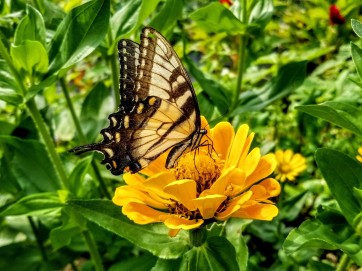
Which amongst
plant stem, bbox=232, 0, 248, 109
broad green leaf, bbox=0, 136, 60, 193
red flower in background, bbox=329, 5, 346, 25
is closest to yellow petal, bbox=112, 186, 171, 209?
broad green leaf, bbox=0, 136, 60, 193

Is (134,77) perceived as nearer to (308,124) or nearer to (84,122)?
(84,122)

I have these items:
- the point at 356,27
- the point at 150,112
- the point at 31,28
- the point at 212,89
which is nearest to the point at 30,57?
the point at 31,28

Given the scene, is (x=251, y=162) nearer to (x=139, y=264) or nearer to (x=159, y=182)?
(x=159, y=182)

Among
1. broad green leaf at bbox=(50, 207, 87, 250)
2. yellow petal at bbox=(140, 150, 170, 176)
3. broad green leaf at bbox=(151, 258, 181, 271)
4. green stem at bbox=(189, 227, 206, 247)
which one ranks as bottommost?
broad green leaf at bbox=(50, 207, 87, 250)

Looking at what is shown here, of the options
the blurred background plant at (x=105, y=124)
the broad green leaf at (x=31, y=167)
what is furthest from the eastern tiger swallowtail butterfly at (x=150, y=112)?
the broad green leaf at (x=31, y=167)

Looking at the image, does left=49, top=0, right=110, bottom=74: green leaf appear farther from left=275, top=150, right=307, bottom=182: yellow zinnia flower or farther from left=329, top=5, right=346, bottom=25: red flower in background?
left=329, top=5, right=346, bottom=25: red flower in background
